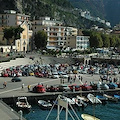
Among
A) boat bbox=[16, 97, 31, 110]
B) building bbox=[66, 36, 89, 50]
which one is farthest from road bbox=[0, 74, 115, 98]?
building bbox=[66, 36, 89, 50]

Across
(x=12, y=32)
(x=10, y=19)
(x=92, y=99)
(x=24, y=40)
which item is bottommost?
(x=92, y=99)

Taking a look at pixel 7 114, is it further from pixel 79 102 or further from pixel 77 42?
pixel 77 42

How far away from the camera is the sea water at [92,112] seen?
36625mm

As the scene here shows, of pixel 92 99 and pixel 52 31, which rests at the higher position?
pixel 52 31

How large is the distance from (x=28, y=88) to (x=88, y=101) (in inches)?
395

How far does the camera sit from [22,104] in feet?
129

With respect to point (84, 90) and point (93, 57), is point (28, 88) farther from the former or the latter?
point (93, 57)

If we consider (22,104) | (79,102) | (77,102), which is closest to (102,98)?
(79,102)

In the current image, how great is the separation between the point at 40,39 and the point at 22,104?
201ft

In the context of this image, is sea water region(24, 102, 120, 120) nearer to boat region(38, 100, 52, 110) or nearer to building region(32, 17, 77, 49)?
boat region(38, 100, 52, 110)

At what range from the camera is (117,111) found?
41.0 metres

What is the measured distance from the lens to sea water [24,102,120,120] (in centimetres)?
3662

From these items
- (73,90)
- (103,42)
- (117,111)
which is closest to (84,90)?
(73,90)

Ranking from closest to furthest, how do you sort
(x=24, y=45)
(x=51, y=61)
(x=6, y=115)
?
(x=6, y=115) → (x=51, y=61) → (x=24, y=45)
